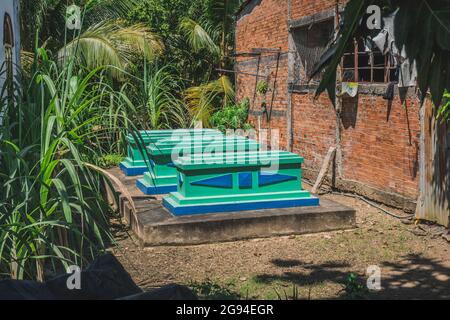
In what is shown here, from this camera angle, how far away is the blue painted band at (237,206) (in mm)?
7633

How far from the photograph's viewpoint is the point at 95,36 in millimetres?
13195

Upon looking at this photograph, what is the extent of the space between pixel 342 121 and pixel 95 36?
5906mm

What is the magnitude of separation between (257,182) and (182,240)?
133 cm

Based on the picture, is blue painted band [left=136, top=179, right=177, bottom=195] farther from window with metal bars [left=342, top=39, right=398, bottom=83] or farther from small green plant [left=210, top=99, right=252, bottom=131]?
small green plant [left=210, top=99, right=252, bottom=131]

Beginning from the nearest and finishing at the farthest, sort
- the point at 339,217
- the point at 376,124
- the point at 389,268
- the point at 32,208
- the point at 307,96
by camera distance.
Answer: the point at 32,208
the point at 389,268
the point at 339,217
the point at 376,124
the point at 307,96

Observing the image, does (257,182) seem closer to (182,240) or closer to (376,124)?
(182,240)

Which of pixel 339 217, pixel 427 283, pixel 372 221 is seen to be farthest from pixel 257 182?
pixel 427 283

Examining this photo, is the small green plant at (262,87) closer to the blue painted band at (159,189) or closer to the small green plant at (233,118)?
the small green plant at (233,118)

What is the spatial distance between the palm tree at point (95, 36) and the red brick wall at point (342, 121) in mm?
2464

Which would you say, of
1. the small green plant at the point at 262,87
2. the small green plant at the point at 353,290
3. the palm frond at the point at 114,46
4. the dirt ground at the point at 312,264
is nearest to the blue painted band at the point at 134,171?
the palm frond at the point at 114,46

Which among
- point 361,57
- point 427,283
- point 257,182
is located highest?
point 361,57

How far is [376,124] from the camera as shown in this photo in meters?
9.34

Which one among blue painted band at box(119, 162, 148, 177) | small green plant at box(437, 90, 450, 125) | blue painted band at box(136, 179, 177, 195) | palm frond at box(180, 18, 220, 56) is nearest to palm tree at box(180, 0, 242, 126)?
palm frond at box(180, 18, 220, 56)

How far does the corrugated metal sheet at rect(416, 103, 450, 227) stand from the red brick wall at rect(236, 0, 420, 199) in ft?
0.91
